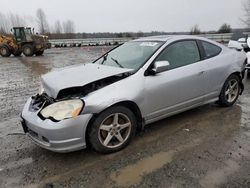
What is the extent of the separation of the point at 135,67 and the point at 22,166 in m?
2.06

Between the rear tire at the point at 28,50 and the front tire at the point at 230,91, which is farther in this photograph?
the rear tire at the point at 28,50

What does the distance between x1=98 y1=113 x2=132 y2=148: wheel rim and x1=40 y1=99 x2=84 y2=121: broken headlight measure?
40cm

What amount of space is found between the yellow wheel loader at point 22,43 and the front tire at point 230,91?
1962 cm

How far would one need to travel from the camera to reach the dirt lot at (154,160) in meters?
2.63

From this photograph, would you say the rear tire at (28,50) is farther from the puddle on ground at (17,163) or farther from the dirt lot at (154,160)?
the puddle on ground at (17,163)

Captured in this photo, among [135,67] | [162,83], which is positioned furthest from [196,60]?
[135,67]

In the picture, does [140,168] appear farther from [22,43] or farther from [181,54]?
[22,43]

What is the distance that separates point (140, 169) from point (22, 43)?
2126 cm

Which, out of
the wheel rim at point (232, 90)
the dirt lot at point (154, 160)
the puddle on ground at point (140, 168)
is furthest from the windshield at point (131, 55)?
the wheel rim at point (232, 90)

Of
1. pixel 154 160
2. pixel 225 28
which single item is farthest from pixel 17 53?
pixel 225 28

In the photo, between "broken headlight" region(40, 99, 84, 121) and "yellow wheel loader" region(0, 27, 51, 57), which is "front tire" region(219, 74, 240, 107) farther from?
"yellow wheel loader" region(0, 27, 51, 57)

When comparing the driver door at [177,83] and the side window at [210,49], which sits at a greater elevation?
the side window at [210,49]

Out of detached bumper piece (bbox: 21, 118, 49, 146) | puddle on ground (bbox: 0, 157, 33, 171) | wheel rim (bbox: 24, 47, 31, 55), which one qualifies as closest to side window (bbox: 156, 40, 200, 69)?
detached bumper piece (bbox: 21, 118, 49, 146)

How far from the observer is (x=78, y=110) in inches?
110
